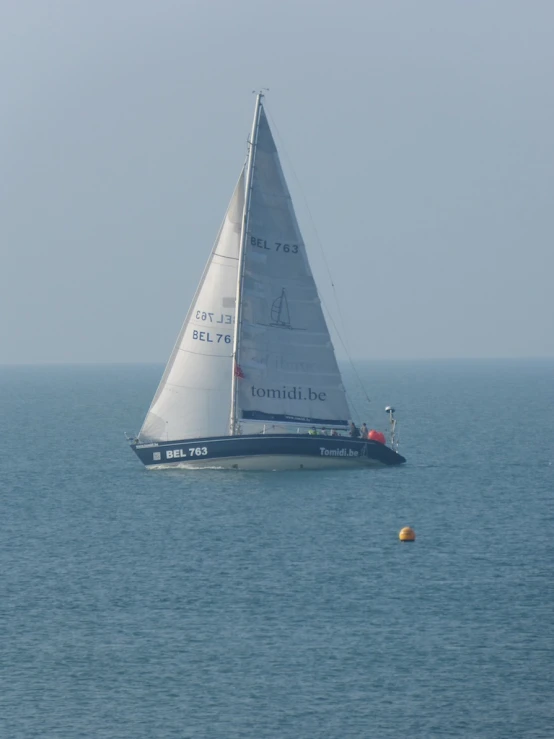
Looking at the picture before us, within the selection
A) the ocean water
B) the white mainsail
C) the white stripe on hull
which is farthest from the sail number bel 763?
the ocean water

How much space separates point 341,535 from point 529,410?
95993 mm

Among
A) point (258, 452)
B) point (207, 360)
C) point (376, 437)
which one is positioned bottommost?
point (258, 452)

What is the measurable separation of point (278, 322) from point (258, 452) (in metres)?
7.18

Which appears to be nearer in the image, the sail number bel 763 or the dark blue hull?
the dark blue hull

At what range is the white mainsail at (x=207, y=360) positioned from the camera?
79688 millimetres

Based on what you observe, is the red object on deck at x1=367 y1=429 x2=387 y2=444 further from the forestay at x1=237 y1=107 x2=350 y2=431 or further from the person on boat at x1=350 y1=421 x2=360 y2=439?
the forestay at x1=237 y1=107 x2=350 y2=431

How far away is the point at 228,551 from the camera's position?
2419 inches

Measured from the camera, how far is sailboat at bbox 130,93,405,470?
7950 centimetres

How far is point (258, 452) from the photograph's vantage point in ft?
256

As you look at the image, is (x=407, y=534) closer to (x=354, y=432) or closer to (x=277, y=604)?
(x=277, y=604)

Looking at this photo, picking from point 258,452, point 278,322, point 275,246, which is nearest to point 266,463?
point 258,452

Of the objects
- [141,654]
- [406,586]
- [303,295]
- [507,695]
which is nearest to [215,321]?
[303,295]

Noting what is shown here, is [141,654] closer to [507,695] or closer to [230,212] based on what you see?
[507,695]

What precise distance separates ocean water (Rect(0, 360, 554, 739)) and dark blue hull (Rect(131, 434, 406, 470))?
35.7 inches
